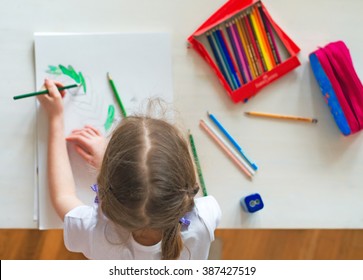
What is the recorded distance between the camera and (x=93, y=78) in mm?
805

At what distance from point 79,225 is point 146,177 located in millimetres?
223

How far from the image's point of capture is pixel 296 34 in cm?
84

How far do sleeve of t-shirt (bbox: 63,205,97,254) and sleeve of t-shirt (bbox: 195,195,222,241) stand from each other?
19 centimetres

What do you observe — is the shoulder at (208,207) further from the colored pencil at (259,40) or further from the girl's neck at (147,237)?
the colored pencil at (259,40)

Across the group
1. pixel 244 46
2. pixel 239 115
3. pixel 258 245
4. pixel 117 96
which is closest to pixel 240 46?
pixel 244 46

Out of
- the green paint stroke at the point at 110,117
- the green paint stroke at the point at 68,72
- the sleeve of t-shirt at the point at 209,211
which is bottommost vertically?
the sleeve of t-shirt at the point at 209,211

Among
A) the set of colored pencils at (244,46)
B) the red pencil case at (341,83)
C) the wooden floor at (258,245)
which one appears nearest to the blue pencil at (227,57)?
the set of colored pencils at (244,46)

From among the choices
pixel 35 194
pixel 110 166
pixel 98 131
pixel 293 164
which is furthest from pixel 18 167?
pixel 293 164

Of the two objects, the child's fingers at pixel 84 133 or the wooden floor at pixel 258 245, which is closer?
the child's fingers at pixel 84 133

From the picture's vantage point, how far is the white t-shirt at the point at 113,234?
726 millimetres

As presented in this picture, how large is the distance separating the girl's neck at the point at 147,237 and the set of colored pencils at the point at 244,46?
32 cm

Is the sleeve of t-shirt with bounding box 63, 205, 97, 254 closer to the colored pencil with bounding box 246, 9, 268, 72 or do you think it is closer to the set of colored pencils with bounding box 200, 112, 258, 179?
the set of colored pencils with bounding box 200, 112, 258, 179

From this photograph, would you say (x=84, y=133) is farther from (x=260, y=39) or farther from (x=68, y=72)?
(x=260, y=39)

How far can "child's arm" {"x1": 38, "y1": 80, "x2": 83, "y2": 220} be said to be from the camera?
775 millimetres
